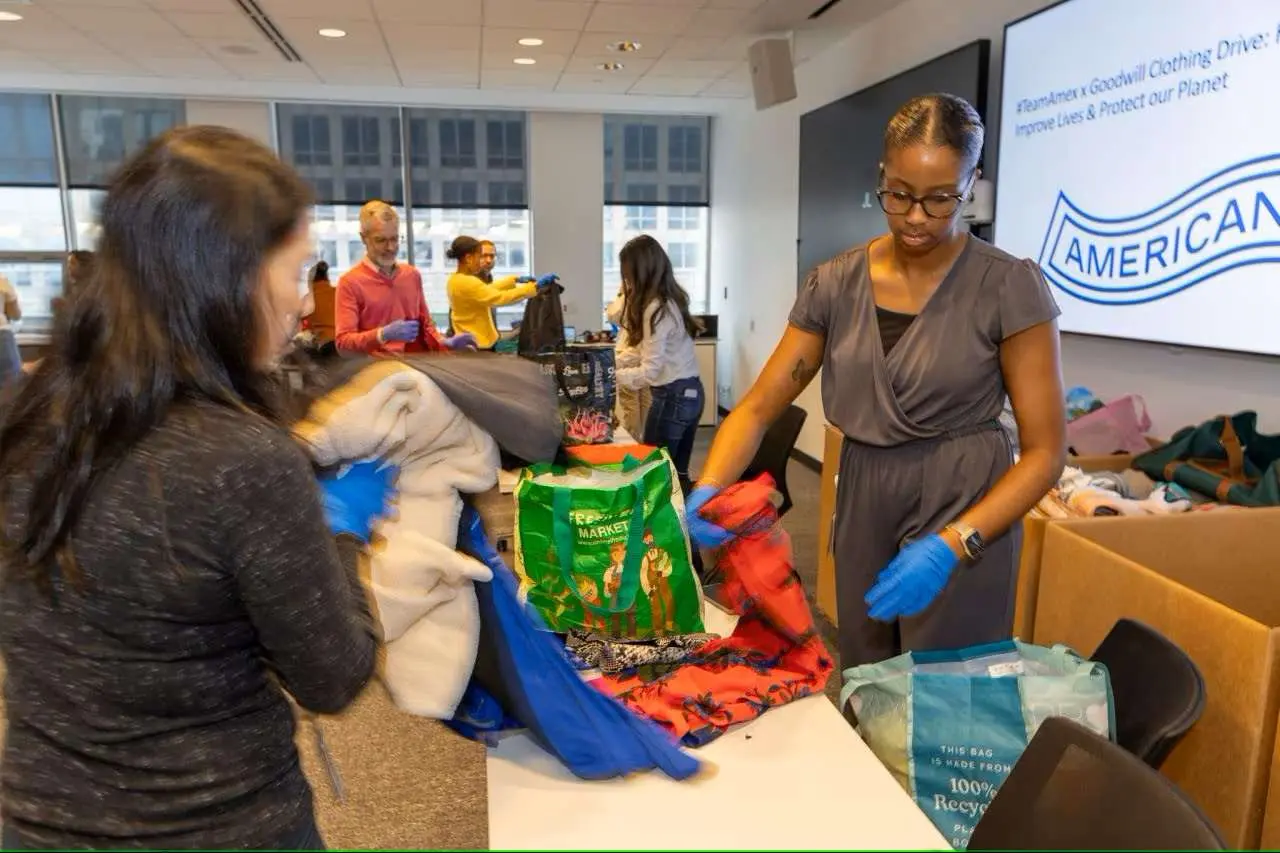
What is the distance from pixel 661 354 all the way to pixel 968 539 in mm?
2544

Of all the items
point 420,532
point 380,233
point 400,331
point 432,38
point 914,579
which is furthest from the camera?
point 432,38

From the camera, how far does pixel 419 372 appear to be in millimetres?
1146

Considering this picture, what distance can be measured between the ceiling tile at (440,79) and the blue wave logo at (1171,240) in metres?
4.44

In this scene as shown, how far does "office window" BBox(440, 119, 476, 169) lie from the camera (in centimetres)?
738

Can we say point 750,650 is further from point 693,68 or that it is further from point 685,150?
point 685,150

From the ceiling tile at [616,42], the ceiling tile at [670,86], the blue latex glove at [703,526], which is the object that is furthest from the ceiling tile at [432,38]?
the blue latex glove at [703,526]

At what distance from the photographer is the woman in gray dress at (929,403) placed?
55.3 inches

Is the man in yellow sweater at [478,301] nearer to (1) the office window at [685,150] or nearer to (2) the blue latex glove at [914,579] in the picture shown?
(2) the blue latex glove at [914,579]

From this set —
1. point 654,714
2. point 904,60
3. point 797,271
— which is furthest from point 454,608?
point 797,271

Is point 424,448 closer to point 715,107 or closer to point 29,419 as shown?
point 29,419

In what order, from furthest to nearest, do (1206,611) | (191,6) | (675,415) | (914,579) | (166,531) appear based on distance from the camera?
(191,6) → (675,415) → (1206,611) → (914,579) → (166,531)

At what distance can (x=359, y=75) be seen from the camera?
20.4 feet

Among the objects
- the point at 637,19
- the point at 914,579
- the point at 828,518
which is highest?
the point at 637,19

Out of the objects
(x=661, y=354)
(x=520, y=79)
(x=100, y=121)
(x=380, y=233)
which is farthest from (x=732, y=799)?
(x=100, y=121)
